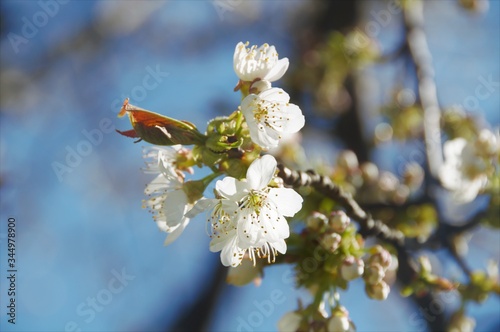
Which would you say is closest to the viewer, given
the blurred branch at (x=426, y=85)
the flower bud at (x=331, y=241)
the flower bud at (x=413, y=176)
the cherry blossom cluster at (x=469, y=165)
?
the flower bud at (x=331, y=241)

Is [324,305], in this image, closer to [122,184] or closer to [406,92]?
[406,92]

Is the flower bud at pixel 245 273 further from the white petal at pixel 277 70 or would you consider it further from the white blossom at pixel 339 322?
the white petal at pixel 277 70

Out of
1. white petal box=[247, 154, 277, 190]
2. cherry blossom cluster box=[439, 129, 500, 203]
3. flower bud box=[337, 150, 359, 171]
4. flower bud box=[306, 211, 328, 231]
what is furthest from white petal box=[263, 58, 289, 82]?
cherry blossom cluster box=[439, 129, 500, 203]

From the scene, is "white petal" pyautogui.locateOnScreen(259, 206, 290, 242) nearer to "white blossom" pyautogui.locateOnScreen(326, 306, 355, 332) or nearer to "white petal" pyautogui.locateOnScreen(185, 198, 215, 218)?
"white petal" pyautogui.locateOnScreen(185, 198, 215, 218)

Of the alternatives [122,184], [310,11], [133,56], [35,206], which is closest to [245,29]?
[310,11]

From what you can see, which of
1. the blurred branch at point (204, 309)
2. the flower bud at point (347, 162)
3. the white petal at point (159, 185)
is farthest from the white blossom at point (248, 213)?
the blurred branch at point (204, 309)

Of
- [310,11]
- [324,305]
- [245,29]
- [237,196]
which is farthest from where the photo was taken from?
[245,29]
